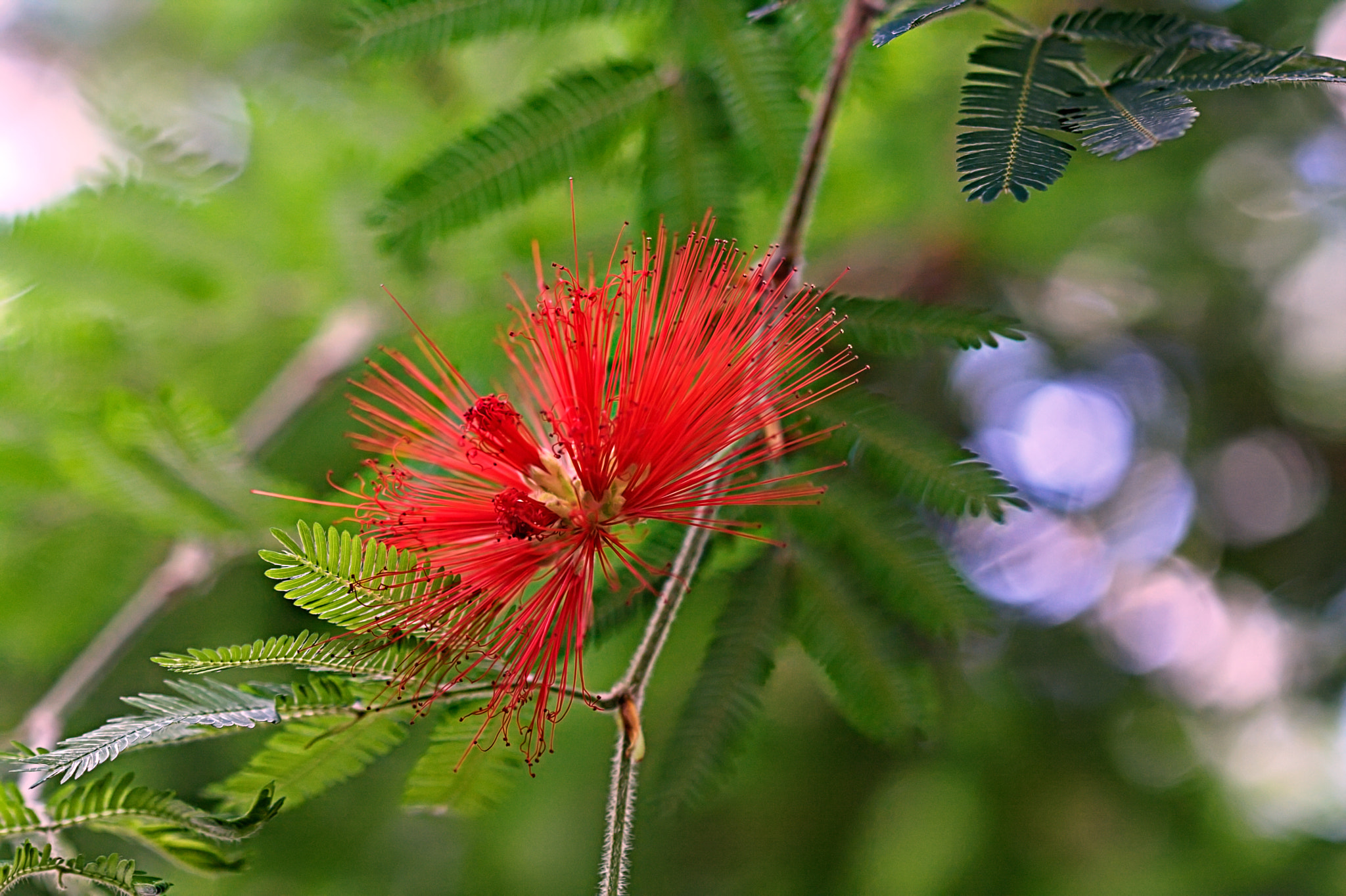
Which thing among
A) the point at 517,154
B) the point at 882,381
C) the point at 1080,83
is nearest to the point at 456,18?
the point at 517,154

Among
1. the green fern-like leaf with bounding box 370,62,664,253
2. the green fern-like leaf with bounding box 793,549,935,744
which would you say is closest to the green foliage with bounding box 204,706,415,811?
the green fern-like leaf with bounding box 793,549,935,744

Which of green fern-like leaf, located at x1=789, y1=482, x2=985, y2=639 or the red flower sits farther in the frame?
green fern-like leaf, located at x1=789, y1=482, x2=985, y2=639

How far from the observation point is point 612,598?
1.66 m

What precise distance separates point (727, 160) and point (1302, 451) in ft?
11.5

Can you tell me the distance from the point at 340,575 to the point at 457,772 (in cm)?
44

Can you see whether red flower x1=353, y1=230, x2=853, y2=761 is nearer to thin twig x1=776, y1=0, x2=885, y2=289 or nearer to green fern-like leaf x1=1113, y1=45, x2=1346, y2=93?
thin twig x1=776, y1=0, x2=885, y2=289

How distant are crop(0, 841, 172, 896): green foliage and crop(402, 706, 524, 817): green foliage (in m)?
0.37

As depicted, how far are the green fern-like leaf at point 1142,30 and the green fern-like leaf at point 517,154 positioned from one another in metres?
0.79

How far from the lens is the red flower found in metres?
1.44

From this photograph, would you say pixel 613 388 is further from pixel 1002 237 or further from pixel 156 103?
pixel 1002 237

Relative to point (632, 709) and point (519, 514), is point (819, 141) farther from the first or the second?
point (632, 709)

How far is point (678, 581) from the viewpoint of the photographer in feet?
4.90

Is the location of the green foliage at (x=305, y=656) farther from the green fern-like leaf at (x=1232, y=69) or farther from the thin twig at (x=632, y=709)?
the green fern-like leaf at (x=1232, y=69)

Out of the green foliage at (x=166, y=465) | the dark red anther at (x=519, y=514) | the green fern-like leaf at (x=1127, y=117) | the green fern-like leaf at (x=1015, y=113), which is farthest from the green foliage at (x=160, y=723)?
the green fern-like leaf at (x=1127, y=117)
